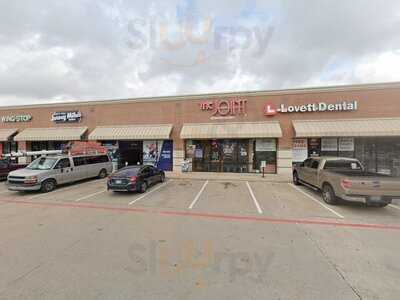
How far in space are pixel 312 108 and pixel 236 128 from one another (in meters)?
5.93

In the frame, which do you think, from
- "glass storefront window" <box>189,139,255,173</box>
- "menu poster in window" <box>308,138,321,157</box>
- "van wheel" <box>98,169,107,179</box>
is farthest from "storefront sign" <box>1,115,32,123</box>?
"menu poster in window" <box>308,138,321,157</box>

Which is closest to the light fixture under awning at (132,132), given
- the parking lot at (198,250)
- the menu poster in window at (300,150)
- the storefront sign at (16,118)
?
the storefront sign at (16,118)

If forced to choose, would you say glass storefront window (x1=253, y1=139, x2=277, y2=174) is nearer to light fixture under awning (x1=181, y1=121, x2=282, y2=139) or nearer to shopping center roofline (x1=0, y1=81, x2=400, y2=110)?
light fixture under awning (x1=181, y1=121, x2=282, y2=139)

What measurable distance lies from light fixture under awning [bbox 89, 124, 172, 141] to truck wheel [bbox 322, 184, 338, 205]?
12.2m

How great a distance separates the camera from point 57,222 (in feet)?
22.5

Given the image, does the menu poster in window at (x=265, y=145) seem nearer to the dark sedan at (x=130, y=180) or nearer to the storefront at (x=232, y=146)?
the storefront at (x=232, y=146)

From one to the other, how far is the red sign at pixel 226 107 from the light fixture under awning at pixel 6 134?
1934 cm

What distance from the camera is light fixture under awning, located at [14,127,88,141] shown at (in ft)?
66.8

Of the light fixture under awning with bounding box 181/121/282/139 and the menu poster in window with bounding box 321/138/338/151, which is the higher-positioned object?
the light fixture under awning with bounding box 181/121/282/139

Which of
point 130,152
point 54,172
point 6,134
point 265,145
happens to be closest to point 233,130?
point 265,145

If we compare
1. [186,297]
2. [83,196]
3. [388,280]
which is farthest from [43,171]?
[388,280]

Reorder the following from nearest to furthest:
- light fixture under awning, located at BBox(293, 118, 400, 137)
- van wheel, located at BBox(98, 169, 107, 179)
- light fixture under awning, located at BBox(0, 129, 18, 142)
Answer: light fixture under awning, located at BBox(293, 118, 400, 137) → van wheel, located at BBox(98, 169, 107, 179) → light fixture under awning, located at BBox(0, 129, 18, 142)

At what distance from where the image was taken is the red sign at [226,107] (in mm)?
18341

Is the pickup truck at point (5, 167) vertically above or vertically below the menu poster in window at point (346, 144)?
below
